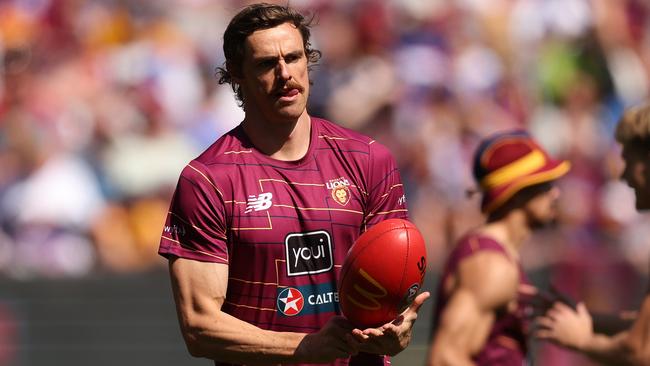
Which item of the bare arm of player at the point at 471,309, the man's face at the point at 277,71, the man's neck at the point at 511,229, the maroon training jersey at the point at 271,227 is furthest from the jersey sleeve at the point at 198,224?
the man's neck at the point at 511,229

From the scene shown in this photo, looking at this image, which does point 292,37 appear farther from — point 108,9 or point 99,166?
point 108,9

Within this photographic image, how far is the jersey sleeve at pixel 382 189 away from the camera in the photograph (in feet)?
18.0

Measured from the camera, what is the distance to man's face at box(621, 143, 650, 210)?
6.36 meters

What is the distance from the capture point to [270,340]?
518cm

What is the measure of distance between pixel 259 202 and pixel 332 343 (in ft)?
2.12

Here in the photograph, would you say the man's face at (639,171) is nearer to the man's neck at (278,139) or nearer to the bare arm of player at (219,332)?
the man's neck at (278,139)

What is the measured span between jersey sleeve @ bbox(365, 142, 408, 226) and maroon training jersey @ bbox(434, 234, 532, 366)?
1532 millimetres

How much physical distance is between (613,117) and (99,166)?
437cm

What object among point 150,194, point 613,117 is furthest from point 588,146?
point 150,194

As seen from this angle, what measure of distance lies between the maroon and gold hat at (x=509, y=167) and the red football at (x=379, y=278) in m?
2.45

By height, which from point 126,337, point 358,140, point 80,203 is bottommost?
point 126,337

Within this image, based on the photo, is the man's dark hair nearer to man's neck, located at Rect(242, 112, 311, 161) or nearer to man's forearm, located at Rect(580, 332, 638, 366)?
man's neck, located at Rect(242, 112, 311, 161)

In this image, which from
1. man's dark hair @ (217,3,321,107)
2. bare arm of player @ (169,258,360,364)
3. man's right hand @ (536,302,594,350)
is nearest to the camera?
bare arm of player @ (169,258,360,364)

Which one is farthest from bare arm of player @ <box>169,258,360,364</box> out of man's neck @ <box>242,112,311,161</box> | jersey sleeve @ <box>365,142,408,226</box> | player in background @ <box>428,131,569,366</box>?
player in background @ <box>428,131,569,366</box>
